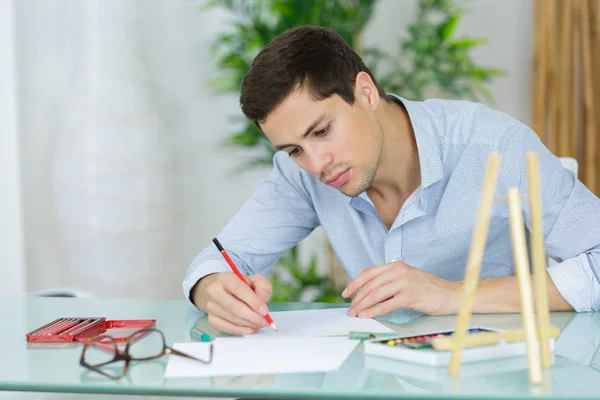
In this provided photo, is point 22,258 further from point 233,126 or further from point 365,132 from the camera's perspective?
point 365,132

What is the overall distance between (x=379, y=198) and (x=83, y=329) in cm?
80

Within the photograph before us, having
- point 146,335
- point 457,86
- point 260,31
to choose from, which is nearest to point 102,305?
point 146,335

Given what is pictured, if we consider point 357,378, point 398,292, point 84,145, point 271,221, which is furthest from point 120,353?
point 84,145

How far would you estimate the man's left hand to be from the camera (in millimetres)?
1408

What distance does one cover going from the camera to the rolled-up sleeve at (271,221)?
1.87m

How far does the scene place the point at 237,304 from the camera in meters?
1.37

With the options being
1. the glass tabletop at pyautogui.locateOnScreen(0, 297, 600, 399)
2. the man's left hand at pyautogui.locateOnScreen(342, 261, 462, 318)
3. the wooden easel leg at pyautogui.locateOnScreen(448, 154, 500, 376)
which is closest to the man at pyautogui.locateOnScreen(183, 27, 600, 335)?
the man's left hand at pyautogui.locateOnScreen(342, 261, 462, 318)

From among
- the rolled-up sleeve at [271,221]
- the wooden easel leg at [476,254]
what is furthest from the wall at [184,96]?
the wooden easel leg at [476,254]

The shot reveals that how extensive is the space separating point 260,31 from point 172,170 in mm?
898

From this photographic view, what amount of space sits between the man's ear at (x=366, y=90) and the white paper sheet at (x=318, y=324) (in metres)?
0.49

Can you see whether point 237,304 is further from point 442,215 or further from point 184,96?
point 184,96

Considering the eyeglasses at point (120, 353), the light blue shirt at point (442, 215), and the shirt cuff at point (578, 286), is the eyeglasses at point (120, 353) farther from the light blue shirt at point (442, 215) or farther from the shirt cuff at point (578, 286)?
the shirt cuff at point (578, 286)

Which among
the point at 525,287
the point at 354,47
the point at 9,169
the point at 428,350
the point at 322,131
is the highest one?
the point at 354,47

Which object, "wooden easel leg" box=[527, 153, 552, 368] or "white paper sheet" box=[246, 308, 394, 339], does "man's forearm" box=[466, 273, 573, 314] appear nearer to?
"white paper sheet" box=[246, 308, 394, 339]
